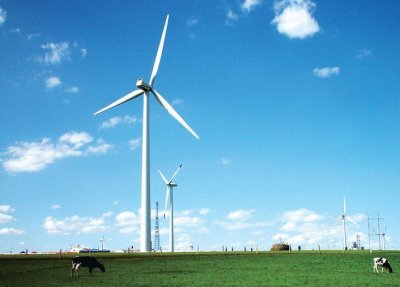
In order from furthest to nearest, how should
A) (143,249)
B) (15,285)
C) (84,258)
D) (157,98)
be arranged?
(157,98), (143,249), (84,258), (15,285)

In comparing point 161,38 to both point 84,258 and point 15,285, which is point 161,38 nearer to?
point 84,258

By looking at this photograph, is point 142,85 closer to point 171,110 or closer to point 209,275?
point 171,110

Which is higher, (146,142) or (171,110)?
(171,110)

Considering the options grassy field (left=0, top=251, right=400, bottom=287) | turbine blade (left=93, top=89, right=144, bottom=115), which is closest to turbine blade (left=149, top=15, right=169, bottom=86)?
turbine blade (left=93, top=89, right=144, bottom=115)

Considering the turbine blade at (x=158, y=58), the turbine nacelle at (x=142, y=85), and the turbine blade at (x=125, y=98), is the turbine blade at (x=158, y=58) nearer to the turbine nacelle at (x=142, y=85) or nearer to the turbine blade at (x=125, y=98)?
the turbine nacelle at (x=142, y=85)

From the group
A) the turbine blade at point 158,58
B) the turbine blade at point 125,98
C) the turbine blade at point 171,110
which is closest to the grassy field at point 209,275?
the turbine blade at point 171,110

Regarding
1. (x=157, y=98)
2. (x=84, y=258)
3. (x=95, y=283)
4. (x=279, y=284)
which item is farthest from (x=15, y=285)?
(x=157, y=98)

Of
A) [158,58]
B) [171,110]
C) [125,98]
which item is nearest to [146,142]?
[171,110]

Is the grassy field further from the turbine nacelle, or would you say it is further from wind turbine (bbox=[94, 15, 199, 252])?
the turbine nacelle

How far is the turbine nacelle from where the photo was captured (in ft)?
311

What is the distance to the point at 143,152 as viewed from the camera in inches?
3497

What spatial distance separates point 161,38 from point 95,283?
235ft

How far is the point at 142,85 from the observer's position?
94812 mm

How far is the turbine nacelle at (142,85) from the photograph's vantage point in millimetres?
94688
